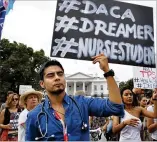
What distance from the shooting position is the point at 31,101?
4715 mm

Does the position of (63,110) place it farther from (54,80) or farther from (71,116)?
(54,80)

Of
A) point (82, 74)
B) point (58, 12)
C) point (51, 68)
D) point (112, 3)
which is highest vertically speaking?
point (82, 74)

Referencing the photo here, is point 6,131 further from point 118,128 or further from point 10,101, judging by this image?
point 118,128

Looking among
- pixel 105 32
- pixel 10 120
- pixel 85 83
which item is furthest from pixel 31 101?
pixel 85 83

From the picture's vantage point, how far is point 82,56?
4879 mm

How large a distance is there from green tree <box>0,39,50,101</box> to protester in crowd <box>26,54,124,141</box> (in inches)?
1355

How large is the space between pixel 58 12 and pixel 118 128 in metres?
2.23

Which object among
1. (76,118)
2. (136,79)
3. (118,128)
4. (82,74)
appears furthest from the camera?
(82,74)

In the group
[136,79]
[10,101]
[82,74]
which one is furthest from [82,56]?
[82,74]

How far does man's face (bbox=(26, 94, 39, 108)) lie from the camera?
4.68 metres

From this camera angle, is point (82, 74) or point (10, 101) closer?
point (10, 101)

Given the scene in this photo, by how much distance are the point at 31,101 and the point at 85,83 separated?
81.9 metres

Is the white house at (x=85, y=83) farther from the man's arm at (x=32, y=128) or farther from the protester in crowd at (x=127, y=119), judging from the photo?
the man's arm at (x=32, y=128)

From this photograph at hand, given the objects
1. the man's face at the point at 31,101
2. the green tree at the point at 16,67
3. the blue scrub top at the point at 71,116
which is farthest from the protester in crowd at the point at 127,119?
the green tree at the point at 16,67
